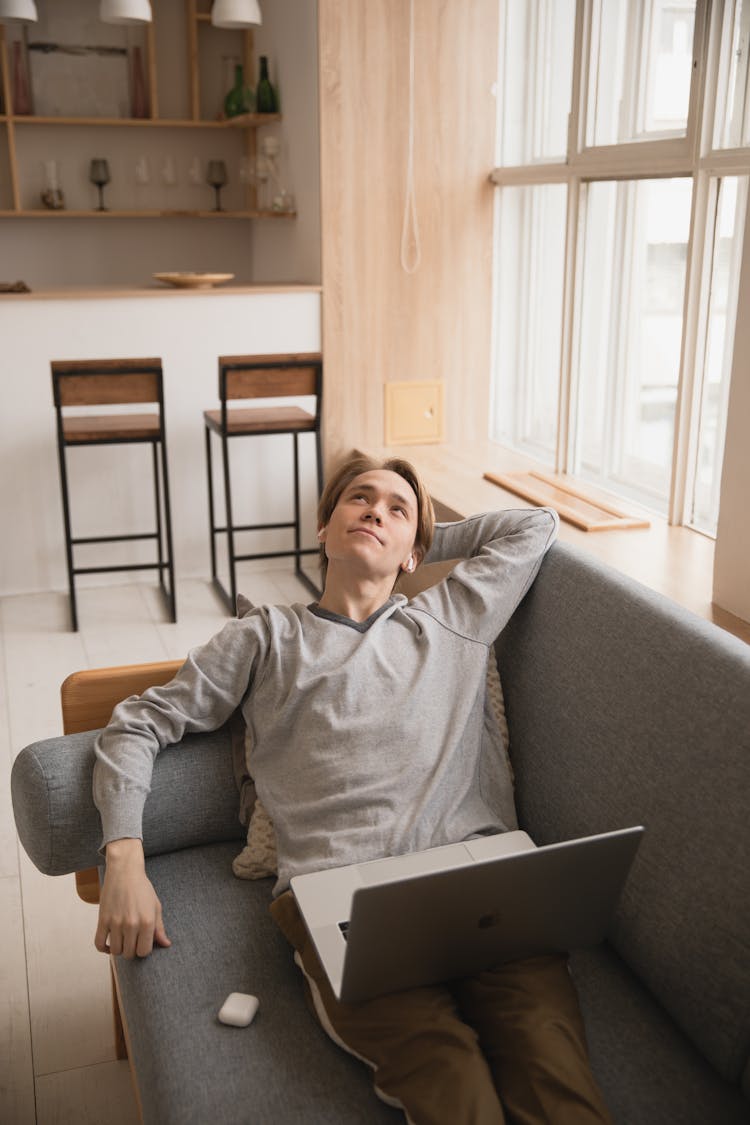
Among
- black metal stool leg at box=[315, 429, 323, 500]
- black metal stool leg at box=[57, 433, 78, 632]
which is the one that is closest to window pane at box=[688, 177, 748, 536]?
black metal stool leg at box=[315, 429, 323, 500]

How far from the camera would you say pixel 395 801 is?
1.56m

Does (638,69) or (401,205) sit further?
(401,205)

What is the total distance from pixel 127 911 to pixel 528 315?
3.31 metres

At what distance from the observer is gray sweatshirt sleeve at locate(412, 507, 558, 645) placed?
1775mm

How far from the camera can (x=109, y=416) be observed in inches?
159

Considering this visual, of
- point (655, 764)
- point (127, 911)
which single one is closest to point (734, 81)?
point (655, 764)

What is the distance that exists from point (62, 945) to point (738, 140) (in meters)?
2.48

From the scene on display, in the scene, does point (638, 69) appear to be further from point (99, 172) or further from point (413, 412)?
point (99, 172)

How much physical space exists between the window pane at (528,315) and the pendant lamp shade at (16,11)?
208 centimetres

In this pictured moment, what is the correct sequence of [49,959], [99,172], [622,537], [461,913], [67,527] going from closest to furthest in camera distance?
[461,913] → [49,959] → [622,537] → [67,527] → [99,172]

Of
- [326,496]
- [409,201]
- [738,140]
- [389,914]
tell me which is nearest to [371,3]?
[409,201]

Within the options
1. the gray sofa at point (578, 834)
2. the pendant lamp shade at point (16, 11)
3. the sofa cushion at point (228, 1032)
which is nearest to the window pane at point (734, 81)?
the gray sofa at point (578, 834)

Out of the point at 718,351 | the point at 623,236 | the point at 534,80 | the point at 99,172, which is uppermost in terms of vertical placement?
the point at 534,80

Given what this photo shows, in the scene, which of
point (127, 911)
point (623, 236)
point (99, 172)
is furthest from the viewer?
point (99, 172)
